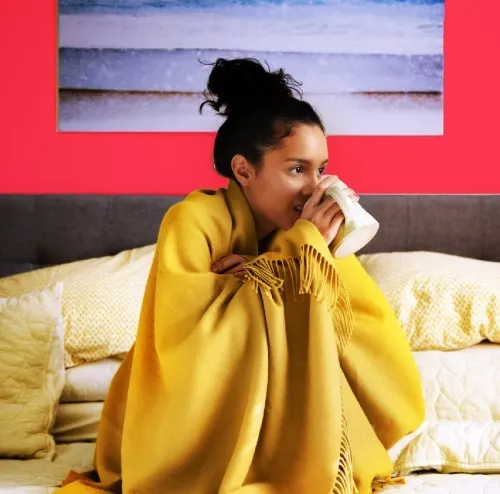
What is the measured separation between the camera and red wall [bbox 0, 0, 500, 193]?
2.69m

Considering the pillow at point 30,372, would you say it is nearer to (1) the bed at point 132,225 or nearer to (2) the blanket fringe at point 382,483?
(1) the bed at point 132,225

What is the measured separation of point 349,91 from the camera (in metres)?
2.65

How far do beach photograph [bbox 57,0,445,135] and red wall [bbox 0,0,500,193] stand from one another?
0.24ft

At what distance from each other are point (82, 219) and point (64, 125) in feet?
1.23

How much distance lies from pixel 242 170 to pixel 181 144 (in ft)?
3.61

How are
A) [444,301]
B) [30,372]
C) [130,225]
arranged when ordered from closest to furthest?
[30,372] < [444,301] < [130,225]

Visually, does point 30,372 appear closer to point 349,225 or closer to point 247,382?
point 247,382

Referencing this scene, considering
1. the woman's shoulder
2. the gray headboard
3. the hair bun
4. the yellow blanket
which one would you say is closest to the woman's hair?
the hair bun

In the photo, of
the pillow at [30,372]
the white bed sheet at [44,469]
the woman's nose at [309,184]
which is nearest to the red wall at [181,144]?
the pillow at [30,372]

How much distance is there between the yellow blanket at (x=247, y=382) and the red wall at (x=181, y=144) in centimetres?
125

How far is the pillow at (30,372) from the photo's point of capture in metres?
1.83

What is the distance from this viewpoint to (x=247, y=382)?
1.34 m

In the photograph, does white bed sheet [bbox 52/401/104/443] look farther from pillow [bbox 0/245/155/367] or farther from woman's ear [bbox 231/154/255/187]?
woman's ear [bbox 231/154/255/187]

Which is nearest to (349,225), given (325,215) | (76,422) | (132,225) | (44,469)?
(325,215)
